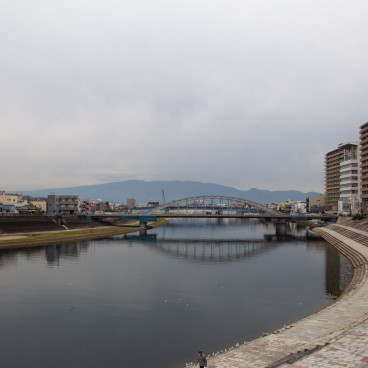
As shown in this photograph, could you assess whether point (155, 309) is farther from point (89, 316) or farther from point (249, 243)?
point (249, 243)

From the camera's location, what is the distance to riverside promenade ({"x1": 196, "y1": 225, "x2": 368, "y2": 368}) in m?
15.2

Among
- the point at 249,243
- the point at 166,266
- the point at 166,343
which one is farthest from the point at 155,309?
the point at 249,243

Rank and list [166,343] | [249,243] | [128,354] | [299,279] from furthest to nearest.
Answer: [249,243], [299,279], [166,343], [128,354]

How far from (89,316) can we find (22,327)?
4195 mm

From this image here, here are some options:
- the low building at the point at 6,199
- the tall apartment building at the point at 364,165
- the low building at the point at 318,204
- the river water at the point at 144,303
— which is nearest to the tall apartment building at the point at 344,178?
the tall apartment building at the point at 364,165

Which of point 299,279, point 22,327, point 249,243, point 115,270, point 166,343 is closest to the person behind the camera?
point 166,343

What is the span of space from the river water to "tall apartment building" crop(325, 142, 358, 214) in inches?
2599

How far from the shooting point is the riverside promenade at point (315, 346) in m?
15.2

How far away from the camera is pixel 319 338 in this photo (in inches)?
721

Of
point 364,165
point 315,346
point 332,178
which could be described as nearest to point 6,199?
point 364,165

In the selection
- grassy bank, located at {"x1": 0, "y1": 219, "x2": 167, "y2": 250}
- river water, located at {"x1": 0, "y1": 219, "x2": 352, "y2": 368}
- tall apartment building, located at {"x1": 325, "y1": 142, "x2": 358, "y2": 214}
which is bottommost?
river water, located at {"x1": 0, "y1": 219, "x2": 352, "y2": 368}

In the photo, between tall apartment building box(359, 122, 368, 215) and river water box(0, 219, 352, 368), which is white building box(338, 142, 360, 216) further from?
river water box(0, 219, 352, 368)

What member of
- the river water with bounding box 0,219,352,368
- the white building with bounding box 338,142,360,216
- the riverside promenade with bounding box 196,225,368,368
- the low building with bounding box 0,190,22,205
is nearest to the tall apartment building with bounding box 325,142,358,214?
the white building with bounding box 338,142,360,216

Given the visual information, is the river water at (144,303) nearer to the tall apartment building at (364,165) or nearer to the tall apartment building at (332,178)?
the tall apartment building at (364,165)
